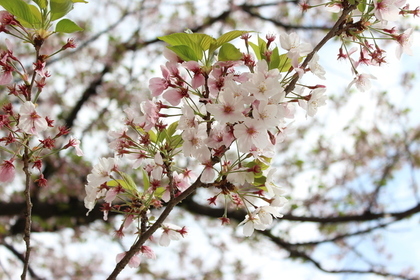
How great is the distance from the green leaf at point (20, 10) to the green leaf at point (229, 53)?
1.53 ft

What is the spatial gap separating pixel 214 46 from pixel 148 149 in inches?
12.1

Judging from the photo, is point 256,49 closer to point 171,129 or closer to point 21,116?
point 171,129

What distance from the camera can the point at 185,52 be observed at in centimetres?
95

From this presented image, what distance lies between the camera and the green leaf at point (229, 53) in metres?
0.92

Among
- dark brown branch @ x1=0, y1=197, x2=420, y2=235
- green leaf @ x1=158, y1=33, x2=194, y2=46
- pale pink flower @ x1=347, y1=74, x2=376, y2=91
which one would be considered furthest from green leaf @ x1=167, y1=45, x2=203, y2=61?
dark brown branch @ x1=0, y1=197, x2=420, y2=235

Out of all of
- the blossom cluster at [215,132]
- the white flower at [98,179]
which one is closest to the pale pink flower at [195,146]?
the blossom cluster at [215,132]

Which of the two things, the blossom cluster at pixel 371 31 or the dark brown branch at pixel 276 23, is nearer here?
the blossom cluster at pixel 371 31

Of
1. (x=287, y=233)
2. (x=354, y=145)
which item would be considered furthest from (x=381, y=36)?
(x=354, y=145)

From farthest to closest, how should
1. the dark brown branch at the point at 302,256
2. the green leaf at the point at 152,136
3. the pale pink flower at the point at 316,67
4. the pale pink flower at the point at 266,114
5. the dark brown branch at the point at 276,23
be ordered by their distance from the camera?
the dark brown branch at the point at 276,23, the dark brown branch at the point at 302,256, the green leaf at the point at 152,136, the pale pink flower at the point at 316,67, the pale pink flower at the point at 266,114

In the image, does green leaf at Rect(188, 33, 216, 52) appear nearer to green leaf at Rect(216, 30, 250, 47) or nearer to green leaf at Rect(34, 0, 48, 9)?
green leaf at Rect(216, 30, 250, 47)

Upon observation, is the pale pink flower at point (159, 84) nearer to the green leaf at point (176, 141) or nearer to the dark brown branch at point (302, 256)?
the green leaf at point (176, 141)

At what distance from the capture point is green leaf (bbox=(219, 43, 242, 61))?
0.92 metres

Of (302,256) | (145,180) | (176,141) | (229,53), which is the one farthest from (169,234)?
(302,256)

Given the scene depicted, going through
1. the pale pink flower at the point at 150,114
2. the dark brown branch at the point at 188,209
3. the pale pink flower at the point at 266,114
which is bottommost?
the pale pink flower at the point at 266,114
